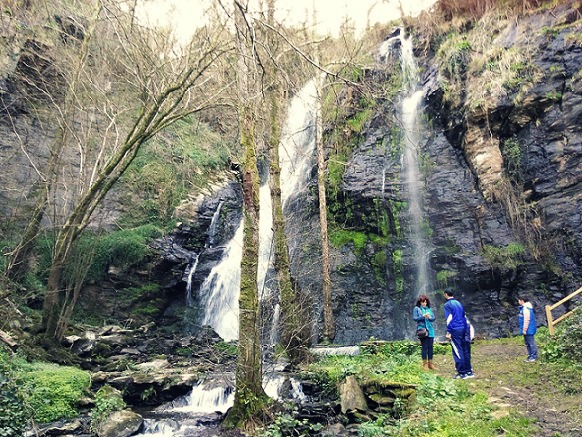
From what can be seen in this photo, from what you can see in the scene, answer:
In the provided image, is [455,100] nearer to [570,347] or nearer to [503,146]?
[503,146]

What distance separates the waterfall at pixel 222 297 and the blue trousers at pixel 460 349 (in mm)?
10372

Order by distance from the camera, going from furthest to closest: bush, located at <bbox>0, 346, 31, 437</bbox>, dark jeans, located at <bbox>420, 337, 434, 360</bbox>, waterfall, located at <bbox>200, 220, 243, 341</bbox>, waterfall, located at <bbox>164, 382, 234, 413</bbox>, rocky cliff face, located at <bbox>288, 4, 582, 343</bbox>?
1. waterfall, located at <bbox>200, 220, 243, 341</bbox>
2. rocky cliff face, located at <bbox>288, 4, 582, 343</bbox>
3. waterfall, located at <bbox>164, 382, 234, 413</bbox>
4. dark jeans, located at <bbox>420, 337, 434, 360</bbox>
5. bush, located at <bbox>0, 346, 31, 437</bbox>

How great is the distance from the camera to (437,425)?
16.0 feet

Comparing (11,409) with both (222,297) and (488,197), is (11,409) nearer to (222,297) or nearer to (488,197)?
(222,297)

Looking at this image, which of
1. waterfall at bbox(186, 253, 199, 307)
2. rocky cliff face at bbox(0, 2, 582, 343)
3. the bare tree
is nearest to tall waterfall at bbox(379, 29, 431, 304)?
rocky cliff face at bbox(0, 2, 582, 343)

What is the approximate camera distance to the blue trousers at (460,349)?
7055 mm

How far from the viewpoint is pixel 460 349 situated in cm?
712

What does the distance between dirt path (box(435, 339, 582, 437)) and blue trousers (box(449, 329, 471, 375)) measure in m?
0.26

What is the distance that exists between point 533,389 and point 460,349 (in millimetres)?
1206

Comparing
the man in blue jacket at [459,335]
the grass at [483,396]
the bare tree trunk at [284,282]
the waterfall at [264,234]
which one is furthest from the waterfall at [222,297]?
the man in blue jacket at [459,335]

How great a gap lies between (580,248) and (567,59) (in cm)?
702

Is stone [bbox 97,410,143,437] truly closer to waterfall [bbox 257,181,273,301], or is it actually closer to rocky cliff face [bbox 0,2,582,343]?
rocky cliff face [bbox 0,2,582,343]

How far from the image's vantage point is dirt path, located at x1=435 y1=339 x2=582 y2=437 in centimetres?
468

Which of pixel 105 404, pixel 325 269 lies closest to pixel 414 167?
pixel 325 269
